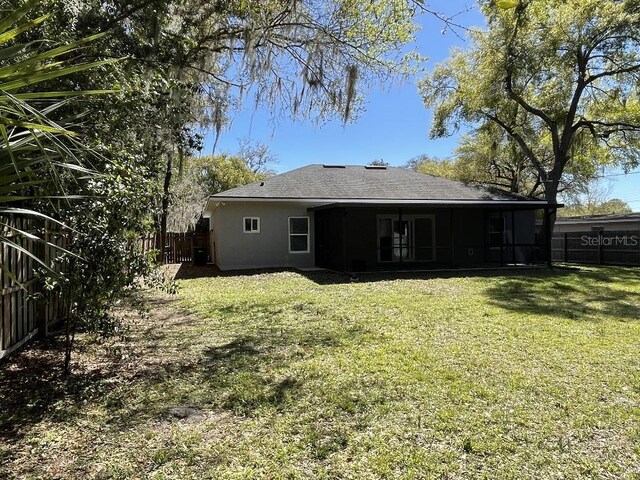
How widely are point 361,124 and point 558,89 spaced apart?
1247 cm

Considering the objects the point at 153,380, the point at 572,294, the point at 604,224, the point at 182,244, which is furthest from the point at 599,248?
the point at 153,380

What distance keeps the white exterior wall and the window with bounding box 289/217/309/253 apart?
143mm

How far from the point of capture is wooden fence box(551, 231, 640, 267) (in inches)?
645

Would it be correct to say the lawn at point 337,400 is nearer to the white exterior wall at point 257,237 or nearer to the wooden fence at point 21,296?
the wooden fence at point 21,296

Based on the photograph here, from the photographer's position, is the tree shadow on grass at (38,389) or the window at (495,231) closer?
the tree shadow on grass at (38,389)

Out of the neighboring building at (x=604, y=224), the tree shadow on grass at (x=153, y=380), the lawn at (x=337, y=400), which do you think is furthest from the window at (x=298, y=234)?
the neighboring building at (x=604, y=224)

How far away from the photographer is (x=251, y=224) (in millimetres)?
15273

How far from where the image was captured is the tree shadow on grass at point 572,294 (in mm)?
7629

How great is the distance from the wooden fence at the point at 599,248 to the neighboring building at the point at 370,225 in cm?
236

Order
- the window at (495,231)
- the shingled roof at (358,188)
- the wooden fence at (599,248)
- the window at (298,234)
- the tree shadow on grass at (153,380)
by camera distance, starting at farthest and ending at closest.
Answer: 1. the window at (495,231)
2. the wooden fence at (599,248)
3. the window at (298,234)
4. the shingled roof at (358,188)
5. the tree shadow on grass at (153,380)

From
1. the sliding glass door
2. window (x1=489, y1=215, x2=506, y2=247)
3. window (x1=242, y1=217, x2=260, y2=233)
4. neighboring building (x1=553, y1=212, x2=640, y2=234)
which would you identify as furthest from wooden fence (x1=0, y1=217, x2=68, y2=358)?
neighboring building (x1=553, y1=212, x2=640, y2=234)

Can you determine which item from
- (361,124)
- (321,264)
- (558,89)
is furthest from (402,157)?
(361,124)

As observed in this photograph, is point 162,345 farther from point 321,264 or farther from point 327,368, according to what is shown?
point 321,264

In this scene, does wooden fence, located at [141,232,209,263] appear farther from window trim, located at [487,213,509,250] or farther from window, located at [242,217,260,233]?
window trim, located at [487,213,509,250]
